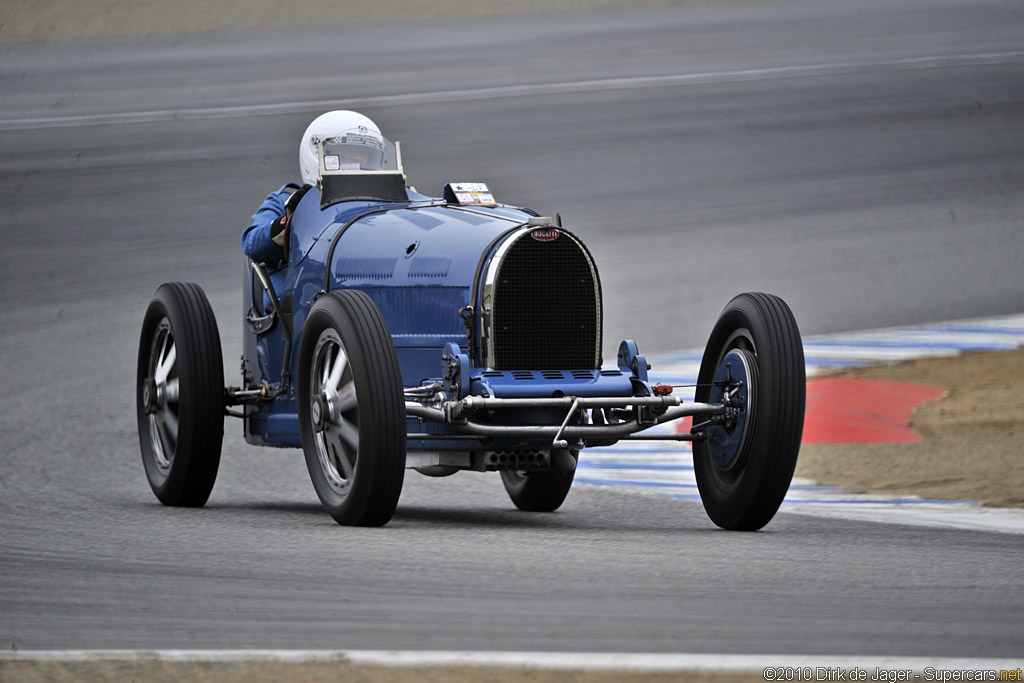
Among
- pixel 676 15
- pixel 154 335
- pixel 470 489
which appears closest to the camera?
pixel 154 335

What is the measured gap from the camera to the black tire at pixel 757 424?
8.63 metres

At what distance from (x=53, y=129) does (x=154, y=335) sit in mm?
14970

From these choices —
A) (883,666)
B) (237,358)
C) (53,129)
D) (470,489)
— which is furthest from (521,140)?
(883,666)

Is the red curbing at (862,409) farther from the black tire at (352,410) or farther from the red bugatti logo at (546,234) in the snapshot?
the black tire at (352,410)

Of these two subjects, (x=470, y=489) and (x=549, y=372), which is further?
(x=470, y=489)

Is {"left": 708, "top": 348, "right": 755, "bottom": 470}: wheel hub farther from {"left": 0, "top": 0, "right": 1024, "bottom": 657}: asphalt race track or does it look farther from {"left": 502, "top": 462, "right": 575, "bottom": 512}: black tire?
{"left": 502, "top": 462, "right": 575, "bottom": 512}: black tire

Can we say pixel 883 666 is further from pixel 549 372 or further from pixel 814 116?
pixel 814 116

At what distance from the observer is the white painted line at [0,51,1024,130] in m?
25.5

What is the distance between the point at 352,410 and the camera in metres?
8.66

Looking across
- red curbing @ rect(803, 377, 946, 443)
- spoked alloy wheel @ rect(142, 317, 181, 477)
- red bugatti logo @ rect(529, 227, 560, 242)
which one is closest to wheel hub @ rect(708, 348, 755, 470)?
red bugatti logo @ rect(529, 227, 560, 242)

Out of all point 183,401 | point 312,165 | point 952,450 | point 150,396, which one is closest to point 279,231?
point 312,165

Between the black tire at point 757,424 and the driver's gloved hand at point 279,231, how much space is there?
2.62 meters

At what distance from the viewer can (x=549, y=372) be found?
8.94 m

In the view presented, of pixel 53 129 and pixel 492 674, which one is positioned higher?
pixel 53 129
